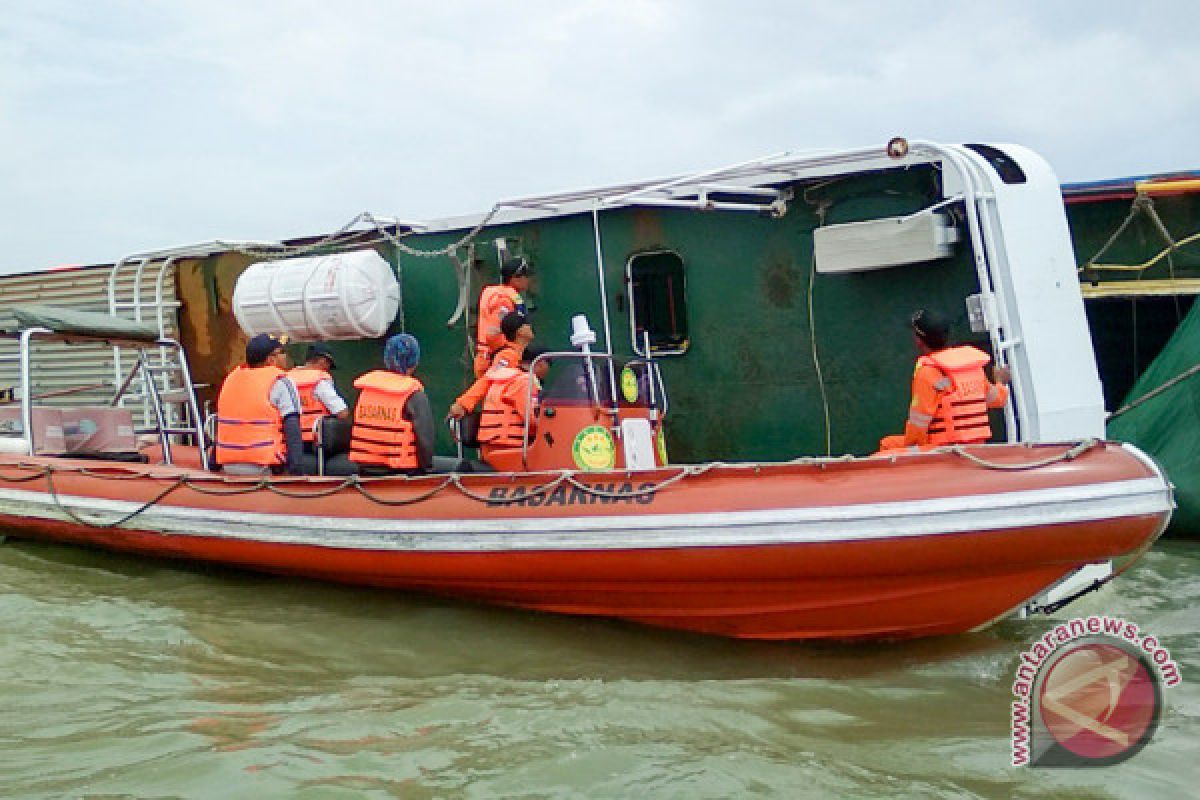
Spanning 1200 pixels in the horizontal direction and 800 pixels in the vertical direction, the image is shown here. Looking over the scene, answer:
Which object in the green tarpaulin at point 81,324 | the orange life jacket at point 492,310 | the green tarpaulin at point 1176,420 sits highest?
the green tarpaulin at point 81,324

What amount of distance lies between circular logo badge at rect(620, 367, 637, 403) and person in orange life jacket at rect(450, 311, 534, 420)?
609mm

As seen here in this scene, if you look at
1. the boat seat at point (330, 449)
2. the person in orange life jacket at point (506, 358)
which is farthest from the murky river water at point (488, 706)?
the person in orange life jacket at point (506, 358)

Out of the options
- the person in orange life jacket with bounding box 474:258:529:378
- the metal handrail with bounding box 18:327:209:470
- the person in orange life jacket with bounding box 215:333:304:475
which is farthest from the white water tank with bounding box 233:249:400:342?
the person in orange life jacket with bounding box 215:333:304:475

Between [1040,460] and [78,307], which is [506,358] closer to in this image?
[1040,460]

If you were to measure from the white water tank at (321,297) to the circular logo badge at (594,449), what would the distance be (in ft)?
9.91

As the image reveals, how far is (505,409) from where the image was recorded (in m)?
5.96

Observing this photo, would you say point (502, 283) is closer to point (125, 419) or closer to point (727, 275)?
point (727, 275)

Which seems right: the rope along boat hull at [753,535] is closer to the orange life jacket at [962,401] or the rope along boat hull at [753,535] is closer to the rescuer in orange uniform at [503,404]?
the rescuer in orange uniform at [503,404]

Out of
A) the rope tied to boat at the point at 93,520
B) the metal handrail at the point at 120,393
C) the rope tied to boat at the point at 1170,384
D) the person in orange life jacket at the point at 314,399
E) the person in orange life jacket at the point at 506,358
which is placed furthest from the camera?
the rope tied to boat at the point at 1170,384

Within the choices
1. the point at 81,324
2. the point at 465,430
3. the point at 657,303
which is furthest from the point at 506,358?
the point at 81,324

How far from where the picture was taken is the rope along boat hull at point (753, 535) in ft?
14.4

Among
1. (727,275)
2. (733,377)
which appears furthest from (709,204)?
(733,377)

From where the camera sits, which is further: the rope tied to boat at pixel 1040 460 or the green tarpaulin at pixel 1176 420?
the green tarpaulin at pixel 1176 420

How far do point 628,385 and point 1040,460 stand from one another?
246cm
